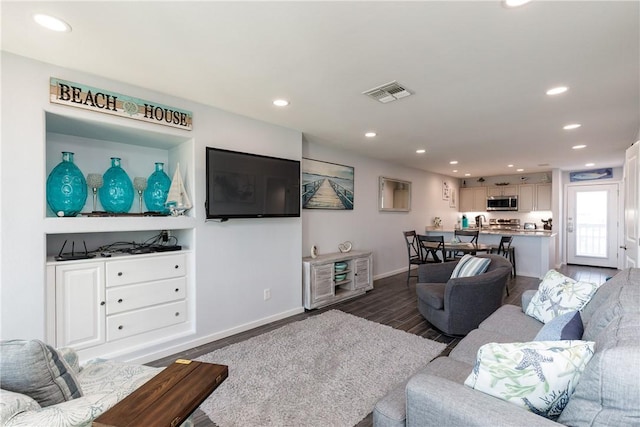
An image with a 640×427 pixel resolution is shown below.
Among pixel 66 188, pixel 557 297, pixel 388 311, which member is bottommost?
pixel 388 311

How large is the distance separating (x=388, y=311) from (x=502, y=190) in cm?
639

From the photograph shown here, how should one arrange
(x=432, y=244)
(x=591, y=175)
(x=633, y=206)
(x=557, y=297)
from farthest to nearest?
(x=591, y=175), (x=432, y=244), (x=633, y=206), (x=557, y=297)

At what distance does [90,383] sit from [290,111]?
9.03ft

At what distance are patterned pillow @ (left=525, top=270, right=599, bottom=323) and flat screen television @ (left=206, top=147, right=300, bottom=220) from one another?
8.56 ft

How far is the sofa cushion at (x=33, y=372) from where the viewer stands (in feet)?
3.29

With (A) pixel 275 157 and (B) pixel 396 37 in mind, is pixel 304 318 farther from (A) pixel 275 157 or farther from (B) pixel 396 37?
(B) pixel 396 37

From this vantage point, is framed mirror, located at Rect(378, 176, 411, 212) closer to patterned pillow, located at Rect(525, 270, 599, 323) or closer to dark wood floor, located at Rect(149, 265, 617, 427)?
dark wood floor, located at Rect(149, 265, 617, 427)

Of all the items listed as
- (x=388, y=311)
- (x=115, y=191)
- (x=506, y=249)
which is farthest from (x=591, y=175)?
(x=115, y=191)

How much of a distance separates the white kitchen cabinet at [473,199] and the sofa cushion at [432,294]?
6.12m

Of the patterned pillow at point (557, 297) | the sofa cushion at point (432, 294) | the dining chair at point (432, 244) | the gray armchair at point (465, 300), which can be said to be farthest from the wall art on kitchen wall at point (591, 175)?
the patterned pillow at point (557, 297)

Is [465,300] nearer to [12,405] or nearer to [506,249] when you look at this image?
[12,405]

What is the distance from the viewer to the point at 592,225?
723cm

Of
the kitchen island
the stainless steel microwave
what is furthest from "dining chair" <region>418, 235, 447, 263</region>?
the stainless steel microwave

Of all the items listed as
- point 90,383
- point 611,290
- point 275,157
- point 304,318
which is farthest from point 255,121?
point 611,290
